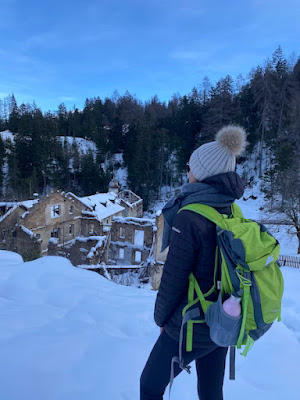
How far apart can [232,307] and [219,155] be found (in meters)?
0.95

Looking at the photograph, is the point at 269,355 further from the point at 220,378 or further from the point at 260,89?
the point at 260,89

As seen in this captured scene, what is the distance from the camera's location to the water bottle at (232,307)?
4.91ft

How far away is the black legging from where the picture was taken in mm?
1738

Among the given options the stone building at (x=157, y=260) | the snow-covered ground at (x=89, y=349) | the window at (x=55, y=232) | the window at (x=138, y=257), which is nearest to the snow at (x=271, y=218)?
the stone building at (x=157, y=260)

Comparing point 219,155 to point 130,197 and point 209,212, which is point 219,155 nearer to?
point 209,212

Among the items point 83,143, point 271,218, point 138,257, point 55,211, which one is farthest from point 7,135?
point 271,218

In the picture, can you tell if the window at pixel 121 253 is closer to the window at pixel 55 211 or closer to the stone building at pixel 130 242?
the stone building at pixel 130 242

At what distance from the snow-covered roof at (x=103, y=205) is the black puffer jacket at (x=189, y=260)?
73.3 feet

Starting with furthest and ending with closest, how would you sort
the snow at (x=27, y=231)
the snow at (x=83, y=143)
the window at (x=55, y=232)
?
the snow at (x=83, y=143), the window at (x=55, y=232), the snow at (x=27, y=231)

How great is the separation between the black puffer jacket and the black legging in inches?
3.3

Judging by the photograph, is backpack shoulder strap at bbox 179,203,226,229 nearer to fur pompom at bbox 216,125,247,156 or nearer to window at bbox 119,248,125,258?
fur pompom at bbox 216,125,247,156

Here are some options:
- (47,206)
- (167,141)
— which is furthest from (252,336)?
(167,141)

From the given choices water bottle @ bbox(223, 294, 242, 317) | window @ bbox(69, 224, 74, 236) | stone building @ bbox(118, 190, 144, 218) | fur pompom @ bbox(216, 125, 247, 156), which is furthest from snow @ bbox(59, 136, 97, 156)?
water bottle @ bbox(223, 294, 242, 317)

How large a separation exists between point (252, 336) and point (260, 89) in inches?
1646
